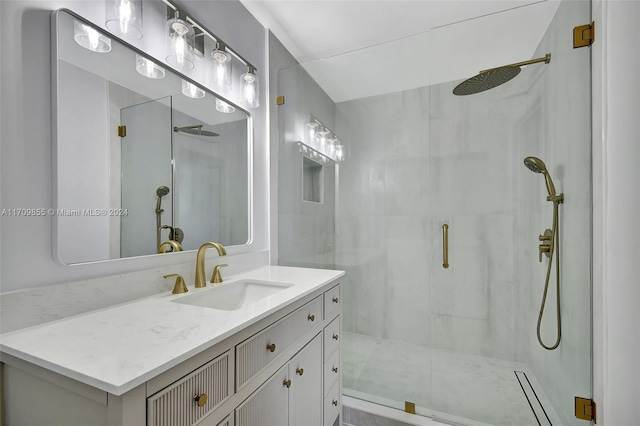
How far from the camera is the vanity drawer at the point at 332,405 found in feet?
4.50

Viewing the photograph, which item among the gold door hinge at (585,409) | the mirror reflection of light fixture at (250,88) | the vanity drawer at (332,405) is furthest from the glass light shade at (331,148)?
the gold door hinge at (585,409)

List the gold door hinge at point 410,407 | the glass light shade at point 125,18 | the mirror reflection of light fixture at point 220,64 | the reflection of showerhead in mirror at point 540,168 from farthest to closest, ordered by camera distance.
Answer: the gold door hinge at point 410,407 < the reflection of showerhead in mirror at point 540,168 < the mirror reflection of light fixture at point 220,64 < the glass light shade at point 125,18

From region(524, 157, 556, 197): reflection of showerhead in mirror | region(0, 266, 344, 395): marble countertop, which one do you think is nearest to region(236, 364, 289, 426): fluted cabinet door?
region(0, 266, 344, 395): marble countertop

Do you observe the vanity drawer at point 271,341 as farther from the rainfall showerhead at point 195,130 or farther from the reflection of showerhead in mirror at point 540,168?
the reflection of showerhead in mirror at point 540,168

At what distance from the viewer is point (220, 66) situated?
150 centimetres

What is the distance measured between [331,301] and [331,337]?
187 millimetres

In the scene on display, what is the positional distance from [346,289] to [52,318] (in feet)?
5.34

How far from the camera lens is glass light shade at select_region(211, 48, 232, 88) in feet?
4.81

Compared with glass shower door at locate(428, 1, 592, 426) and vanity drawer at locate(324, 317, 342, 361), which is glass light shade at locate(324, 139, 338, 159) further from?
Answer: vanity drawer at locate(324, 317, 342, 361)

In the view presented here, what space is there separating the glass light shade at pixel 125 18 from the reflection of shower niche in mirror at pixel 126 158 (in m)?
0.05

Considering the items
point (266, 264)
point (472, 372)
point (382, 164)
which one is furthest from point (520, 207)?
point (266, 264)

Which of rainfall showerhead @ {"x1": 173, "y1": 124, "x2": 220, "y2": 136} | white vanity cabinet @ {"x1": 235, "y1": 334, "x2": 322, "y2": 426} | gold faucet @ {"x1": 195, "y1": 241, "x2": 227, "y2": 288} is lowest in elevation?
white vanity cabinet @ {"x1": 235, "y1": 334, "x2": 322, "y2": 426}

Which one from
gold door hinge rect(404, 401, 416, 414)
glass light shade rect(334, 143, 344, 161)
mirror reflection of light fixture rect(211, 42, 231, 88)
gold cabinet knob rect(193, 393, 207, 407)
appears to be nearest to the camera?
gold cabinet knob rect(193, 393, 207, 407)

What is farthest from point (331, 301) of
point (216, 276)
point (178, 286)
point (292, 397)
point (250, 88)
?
point (250, 88)
